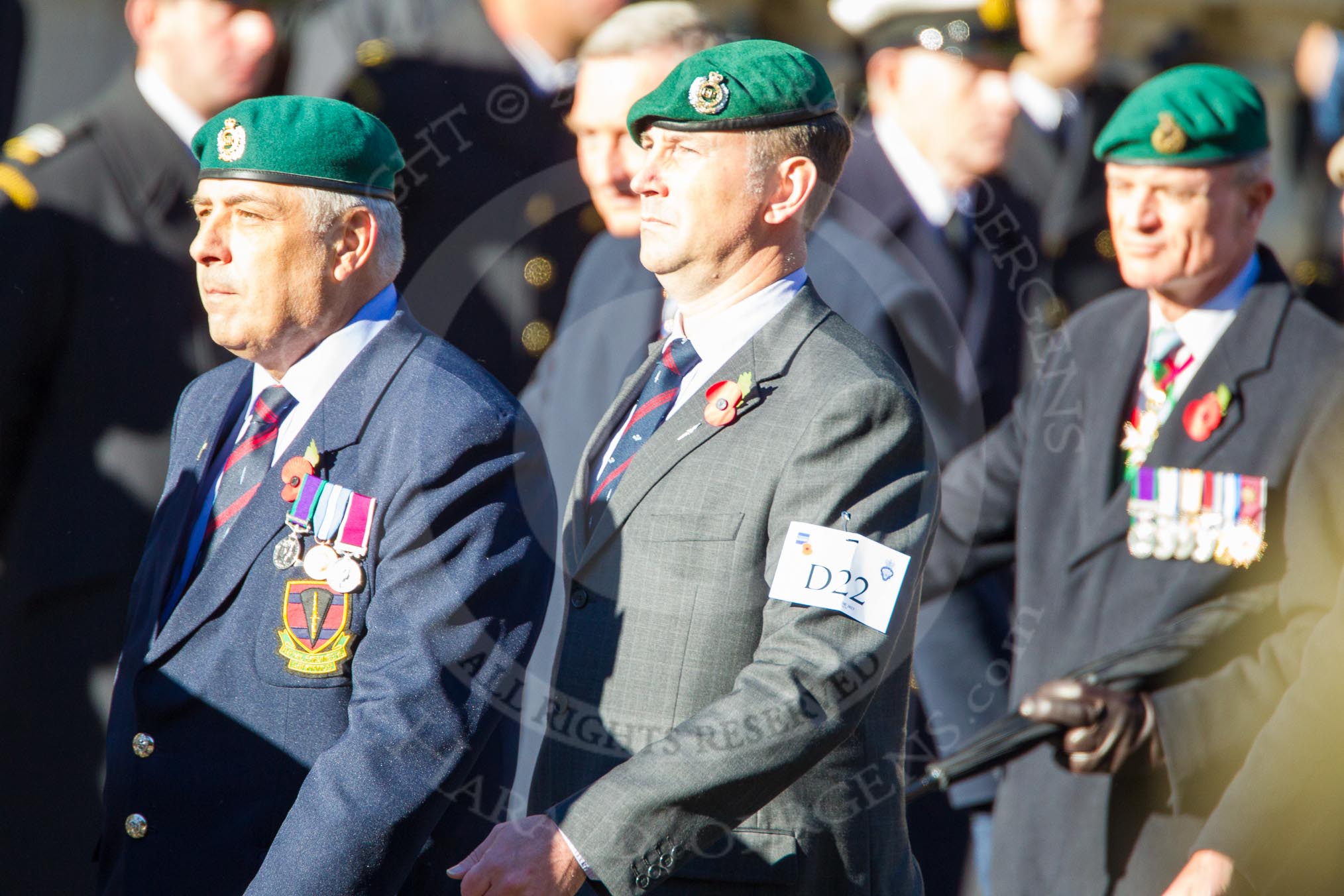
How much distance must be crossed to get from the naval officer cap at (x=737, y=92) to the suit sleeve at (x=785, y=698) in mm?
534

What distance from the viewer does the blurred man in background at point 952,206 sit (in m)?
4.25

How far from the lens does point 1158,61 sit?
18.0ft

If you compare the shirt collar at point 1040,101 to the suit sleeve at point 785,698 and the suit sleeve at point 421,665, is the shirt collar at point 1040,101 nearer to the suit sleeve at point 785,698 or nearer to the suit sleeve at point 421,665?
the suit sleeve at point 785,698

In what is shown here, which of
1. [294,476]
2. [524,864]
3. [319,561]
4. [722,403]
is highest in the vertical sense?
[722,403]

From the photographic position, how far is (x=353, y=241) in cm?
293

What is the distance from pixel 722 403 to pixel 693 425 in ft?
0.21

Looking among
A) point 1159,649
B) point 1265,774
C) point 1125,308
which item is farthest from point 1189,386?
point 1265,774

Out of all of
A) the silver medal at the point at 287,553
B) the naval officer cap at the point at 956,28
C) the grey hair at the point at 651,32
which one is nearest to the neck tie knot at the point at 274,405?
the silver medal at the point at 287,553

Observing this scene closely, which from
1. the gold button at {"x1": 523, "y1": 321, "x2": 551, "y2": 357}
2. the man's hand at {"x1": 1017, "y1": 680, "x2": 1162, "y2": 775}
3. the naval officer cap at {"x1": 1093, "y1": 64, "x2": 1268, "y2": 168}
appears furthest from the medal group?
the naval officer cap at {"x1": 1093, "y1": 64, "x2": 1268, "y2": 168}

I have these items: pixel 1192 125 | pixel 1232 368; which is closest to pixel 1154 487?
pixel 1232 368

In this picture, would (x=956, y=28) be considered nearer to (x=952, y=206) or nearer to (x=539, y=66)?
(x=952, y=206)

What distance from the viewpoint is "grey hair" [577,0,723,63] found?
408cm

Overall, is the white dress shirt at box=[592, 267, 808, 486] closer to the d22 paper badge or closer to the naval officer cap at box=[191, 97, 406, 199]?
the d22 paper badge

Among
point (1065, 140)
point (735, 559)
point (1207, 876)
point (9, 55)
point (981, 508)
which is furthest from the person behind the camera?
point (1065, 140)
